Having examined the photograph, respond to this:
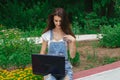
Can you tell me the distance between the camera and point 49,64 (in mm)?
5121

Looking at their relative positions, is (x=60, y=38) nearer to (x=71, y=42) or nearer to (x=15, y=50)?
(x=71, y=42)

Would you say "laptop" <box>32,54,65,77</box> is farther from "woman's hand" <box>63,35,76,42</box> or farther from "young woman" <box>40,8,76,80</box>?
"woman's hand" <box>63,35,76,42</box>

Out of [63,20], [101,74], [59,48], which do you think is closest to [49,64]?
[59,48]

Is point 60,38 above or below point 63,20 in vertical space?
below

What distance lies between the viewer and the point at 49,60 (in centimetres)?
510

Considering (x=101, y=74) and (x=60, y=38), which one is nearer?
(x=60, y=38)

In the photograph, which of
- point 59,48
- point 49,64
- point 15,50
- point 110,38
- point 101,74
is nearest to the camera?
point 49,64

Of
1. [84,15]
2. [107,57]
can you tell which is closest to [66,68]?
[107,57]

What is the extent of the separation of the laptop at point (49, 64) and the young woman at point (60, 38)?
3.6 inches

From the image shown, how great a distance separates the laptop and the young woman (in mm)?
91

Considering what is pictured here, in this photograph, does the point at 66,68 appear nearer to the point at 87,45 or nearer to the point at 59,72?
the point at 59,72

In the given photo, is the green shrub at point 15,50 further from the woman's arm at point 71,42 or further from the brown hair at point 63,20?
the woman's arm at point 71,42

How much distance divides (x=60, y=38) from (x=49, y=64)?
36cm

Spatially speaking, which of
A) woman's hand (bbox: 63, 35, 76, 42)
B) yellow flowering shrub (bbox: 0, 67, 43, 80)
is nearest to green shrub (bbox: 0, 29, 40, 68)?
yellow flowering shrub (bbox: 0, 67, 43, 80)
